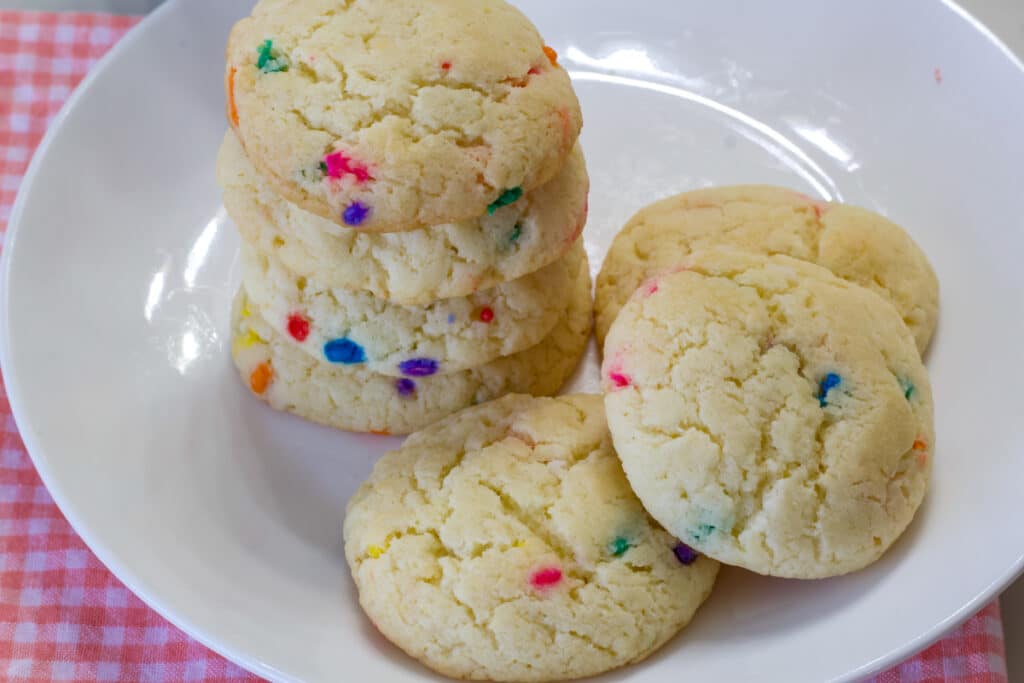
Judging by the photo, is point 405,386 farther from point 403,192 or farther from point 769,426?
point 769,426

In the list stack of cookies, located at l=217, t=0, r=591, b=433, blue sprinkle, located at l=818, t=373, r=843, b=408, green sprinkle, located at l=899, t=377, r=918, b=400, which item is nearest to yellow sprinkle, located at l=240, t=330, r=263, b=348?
stack of cookies, located at l=217, t=0, r=591, b=433

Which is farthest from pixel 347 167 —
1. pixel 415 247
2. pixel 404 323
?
pixel 404 323

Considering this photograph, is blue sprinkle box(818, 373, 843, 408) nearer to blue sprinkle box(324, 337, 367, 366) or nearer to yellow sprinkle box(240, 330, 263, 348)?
blue sprinkle box(324, 337, 367, 366)

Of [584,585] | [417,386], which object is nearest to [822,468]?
[584,585]

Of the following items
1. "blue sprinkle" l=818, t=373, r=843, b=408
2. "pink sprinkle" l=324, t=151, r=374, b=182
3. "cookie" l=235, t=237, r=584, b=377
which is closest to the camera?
"pink sprinkle" l=324, t=151, r=374, b=182

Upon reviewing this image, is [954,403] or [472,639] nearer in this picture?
[472,639]

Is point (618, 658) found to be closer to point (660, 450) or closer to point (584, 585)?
point (584, 585)

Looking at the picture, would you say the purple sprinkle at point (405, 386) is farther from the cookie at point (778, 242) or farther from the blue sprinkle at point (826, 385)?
the blue sprinkle at point (826, 385)
